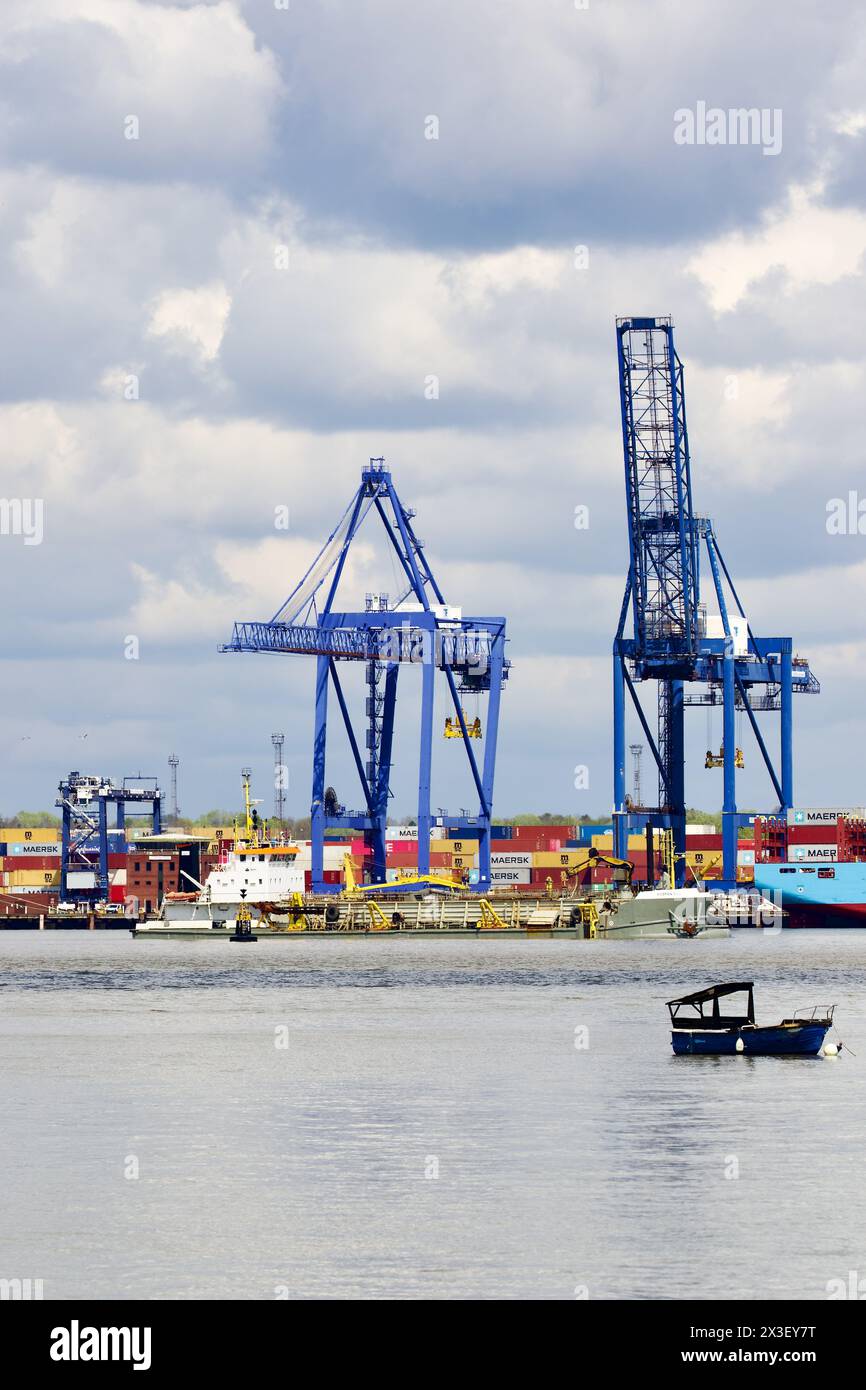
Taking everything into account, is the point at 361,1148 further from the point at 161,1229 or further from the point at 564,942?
the point at 564,942

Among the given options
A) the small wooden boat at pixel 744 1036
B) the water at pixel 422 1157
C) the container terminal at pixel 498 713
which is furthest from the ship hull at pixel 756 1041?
the container terminal at pixel 498 713

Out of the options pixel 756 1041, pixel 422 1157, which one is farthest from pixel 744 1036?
pixel 422 1157

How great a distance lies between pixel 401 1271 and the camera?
1140 inches

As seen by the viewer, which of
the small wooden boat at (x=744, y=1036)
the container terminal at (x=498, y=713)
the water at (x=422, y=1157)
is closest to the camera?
the water at (x=422, y=1157)

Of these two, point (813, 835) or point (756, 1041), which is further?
point (813, 835)

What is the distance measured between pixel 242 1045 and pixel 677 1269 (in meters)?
34.6

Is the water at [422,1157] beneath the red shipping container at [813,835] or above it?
beneath

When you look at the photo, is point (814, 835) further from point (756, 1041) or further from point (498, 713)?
point (756, 1041)

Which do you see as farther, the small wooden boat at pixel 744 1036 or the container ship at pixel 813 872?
the container ship at pixel 813 872

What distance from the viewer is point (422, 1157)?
38188 millimetres

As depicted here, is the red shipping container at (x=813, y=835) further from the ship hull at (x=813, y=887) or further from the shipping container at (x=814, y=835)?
the ship hull at (x=813, y=887)

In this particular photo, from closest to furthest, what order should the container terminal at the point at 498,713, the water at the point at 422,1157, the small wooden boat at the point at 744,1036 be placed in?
the water at the point at 422,1157
the small wooden boat at the point at 744,1036
the container terminal at the point at 498,713

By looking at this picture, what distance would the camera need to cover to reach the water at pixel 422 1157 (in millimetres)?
29263
